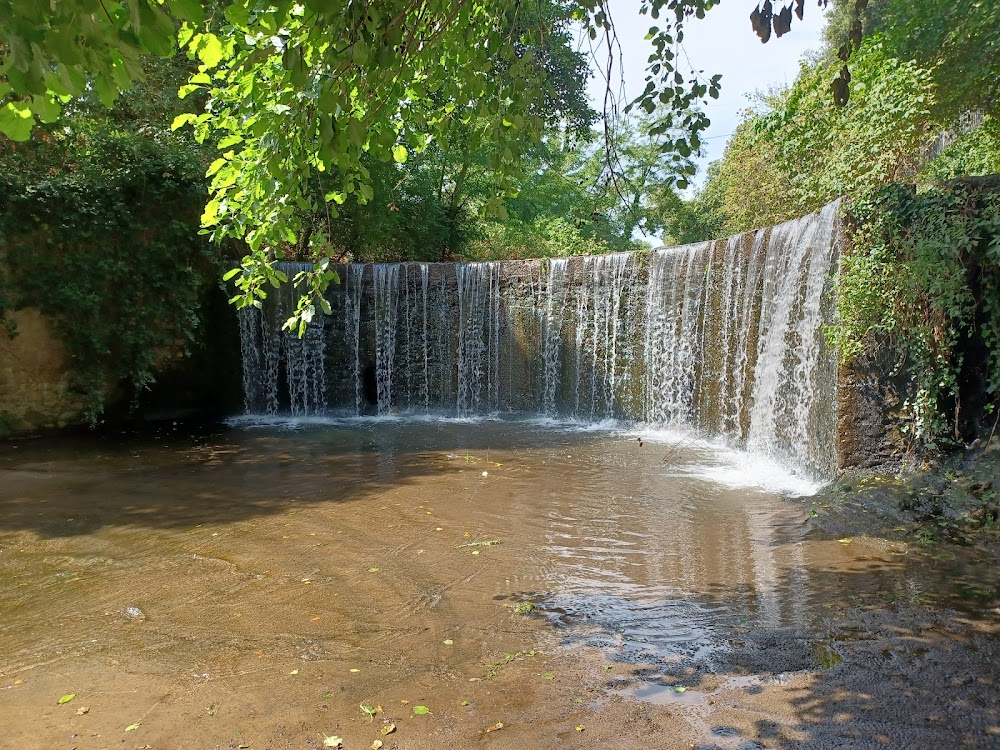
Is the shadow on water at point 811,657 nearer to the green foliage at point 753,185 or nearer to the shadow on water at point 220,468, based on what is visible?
the shadow on water at point 220,468

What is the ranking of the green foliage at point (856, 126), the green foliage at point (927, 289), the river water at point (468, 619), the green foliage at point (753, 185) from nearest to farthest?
the river water at point (468, 619)
the green foliage at point (927, 289)
the green foliage at point (856, 126)
the green foliage at point (753, 185)

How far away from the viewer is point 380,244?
17.3 meters

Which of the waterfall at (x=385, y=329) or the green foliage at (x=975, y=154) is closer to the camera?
the green foliage at (x=975, y=154)

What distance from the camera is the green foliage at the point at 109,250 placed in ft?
33.7

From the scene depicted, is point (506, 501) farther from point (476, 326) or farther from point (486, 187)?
point (486, 187)

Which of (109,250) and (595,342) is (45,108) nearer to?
(109,250)

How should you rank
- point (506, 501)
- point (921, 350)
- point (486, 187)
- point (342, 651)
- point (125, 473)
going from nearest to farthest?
point (342, 651)
point (921, 350)
point (506, 501)
point (125, 473)
point (486, 187)

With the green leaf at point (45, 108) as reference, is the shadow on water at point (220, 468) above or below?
below

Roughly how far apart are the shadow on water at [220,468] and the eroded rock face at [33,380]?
564mm

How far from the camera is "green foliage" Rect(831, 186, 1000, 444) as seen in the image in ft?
20.4

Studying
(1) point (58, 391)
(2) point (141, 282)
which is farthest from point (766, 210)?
(1) point (58, 391)

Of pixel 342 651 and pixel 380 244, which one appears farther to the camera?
pixel 380 244

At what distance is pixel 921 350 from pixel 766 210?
8908 mm

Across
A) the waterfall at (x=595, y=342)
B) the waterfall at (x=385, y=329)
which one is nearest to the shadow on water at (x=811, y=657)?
the waterfall at (x=595, y=342)
